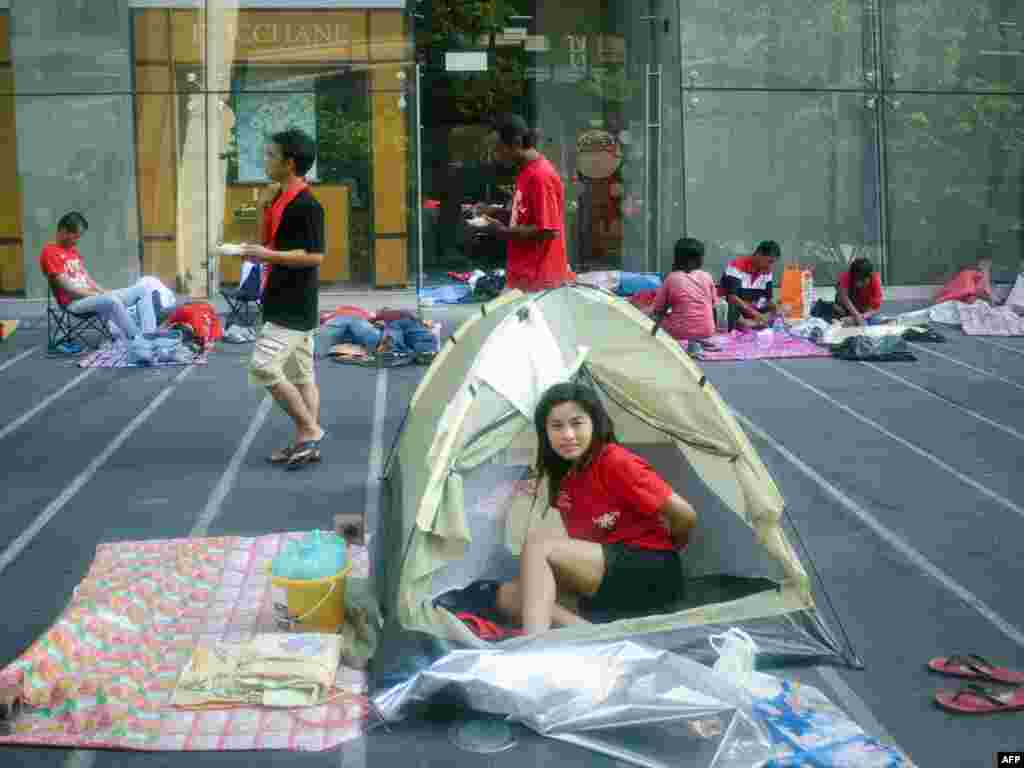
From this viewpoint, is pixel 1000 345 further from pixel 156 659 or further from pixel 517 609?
pixel 156 659

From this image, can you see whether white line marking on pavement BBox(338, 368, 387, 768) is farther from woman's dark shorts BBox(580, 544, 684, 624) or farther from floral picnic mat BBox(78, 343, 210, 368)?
floral picnic mat BBox(78, 343, 210, 368)

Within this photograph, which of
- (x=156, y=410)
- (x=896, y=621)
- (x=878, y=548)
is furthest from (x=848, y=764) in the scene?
(x=156, y=410)

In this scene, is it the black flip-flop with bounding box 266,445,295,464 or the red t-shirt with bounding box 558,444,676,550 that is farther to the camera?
the black flip-flop with bounding box 266,445,295,464

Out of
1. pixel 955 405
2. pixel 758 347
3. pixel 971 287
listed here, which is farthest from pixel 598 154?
pixel 955 405

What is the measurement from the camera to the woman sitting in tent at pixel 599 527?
15.3 ft

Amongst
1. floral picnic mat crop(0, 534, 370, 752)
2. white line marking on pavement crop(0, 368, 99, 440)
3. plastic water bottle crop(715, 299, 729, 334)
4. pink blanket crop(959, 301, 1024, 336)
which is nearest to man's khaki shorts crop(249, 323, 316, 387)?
floral picnic mat crop(0, 534, 370, 752)

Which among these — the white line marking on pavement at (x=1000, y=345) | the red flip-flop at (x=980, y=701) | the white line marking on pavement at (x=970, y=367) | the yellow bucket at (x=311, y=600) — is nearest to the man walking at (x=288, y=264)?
the yellow bucket at (x=311, y=600)

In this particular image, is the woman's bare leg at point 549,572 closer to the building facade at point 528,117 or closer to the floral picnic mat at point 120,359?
the floral picnic mat at point 120,359

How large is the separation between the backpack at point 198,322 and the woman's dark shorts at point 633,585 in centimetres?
702

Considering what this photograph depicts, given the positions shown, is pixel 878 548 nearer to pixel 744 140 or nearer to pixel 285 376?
pixel 285 376

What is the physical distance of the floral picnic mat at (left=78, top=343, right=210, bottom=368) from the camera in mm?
10438

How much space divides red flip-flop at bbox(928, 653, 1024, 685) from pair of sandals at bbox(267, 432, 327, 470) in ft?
12.7

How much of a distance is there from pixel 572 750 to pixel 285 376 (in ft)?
12.5

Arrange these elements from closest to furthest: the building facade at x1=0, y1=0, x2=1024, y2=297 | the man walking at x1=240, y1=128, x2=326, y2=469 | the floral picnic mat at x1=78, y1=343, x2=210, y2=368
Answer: the man walking at x1=240, y1=128, x2=326, y2=469 → the floral picnic mat at x1=78, y1=343, x2=210, y2=368 → the building facade at x1=0, y1=0, x2=1024, y2=297
